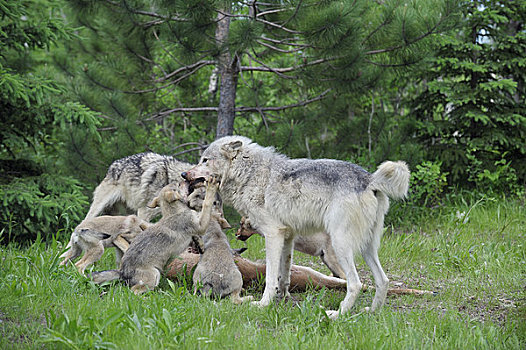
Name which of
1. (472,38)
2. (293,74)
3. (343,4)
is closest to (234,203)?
(343,4)

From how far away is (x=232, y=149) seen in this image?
230 inches

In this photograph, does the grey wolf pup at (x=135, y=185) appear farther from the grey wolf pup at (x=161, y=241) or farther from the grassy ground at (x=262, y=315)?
the grey wolf pup at (x=161, y=241)

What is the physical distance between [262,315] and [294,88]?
6.68 metres

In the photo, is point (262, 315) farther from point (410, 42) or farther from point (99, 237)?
point (410, 42)

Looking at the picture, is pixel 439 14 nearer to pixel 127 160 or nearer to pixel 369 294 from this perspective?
pixel 369 294

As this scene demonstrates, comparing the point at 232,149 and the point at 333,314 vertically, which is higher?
the point at 232,149

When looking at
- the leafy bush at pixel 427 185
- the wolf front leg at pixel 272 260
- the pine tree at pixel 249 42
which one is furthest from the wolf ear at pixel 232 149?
the leafy bush at pixel 427 185

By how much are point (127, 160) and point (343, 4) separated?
424cm

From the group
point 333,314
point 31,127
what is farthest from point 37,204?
point 333,314

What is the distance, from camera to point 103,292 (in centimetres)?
470

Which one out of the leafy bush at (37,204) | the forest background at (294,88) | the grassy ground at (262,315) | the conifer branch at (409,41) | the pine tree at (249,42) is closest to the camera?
the grassy ground at (262,315)

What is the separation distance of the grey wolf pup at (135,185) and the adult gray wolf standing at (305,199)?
1749 mm

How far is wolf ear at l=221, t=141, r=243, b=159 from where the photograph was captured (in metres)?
5.82

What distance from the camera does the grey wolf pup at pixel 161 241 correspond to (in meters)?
5.02
